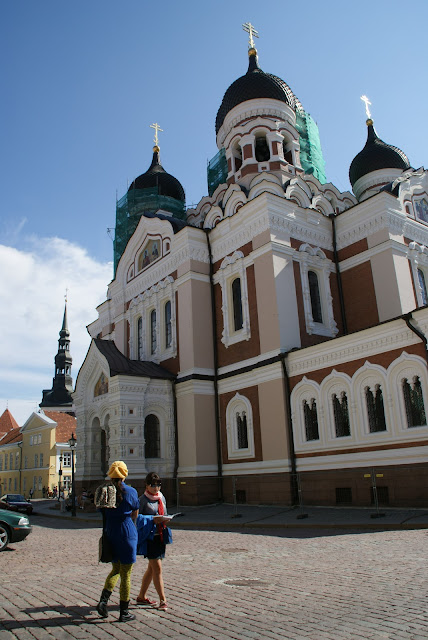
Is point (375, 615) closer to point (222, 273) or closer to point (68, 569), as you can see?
point (68, 569)

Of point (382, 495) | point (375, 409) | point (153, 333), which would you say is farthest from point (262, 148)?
point (382, 495)

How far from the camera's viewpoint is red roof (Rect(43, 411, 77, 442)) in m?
45.0

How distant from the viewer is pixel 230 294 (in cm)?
2256

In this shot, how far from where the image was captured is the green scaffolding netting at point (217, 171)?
30.2 metres

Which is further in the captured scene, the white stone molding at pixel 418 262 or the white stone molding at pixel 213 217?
the white stone molding at pixel 213 217

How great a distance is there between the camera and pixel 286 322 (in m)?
19.8

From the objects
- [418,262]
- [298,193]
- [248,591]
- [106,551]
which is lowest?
[248,591]

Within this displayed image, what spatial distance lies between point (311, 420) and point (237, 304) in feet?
20.5

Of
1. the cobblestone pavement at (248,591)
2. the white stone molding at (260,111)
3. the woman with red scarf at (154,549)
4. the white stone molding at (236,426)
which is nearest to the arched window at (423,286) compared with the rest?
the white stone molding at (236,426)

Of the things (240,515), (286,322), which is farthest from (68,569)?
(286,322)

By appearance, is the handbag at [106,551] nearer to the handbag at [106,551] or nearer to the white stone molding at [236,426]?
the handbag at [106,551]

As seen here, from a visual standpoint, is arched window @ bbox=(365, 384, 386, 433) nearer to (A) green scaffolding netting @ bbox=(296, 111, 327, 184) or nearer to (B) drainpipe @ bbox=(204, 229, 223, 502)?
(B) drainpipe @ bbox=(204, 229, 223, 502)

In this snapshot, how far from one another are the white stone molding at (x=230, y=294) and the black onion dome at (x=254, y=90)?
36.9ft

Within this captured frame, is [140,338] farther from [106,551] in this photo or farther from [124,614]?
[124,614]
